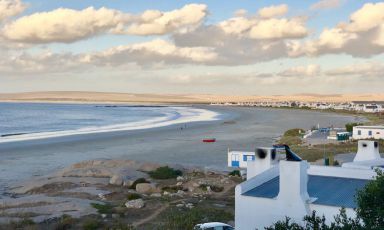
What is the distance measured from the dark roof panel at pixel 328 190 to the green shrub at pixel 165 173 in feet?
60.2

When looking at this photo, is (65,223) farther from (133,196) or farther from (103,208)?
(133,196)

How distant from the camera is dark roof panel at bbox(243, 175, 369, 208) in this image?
1576 cm

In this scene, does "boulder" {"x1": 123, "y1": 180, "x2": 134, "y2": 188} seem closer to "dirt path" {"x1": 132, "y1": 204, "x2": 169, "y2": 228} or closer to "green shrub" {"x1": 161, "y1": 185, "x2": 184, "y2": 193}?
"green shrub" {"x1": 161, "y1": 185, "x2": 184, "y2": 193}

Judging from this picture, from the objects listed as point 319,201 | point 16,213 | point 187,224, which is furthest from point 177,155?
point 319,201

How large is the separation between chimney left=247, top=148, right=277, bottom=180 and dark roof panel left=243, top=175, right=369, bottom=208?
0.58 m

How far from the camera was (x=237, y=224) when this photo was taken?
16.6 meters

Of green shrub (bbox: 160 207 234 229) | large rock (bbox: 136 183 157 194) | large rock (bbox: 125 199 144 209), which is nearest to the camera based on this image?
green shrub (bbox: 160 207 234 229)

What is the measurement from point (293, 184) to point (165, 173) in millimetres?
21336

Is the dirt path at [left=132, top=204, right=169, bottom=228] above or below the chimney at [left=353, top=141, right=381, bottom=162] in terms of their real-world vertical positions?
below

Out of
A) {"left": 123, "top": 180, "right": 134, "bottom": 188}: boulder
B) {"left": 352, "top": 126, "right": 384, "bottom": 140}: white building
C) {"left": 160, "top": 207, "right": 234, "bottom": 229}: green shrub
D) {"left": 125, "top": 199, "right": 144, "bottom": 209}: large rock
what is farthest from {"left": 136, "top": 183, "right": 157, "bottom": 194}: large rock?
{"left": 352, "top": 126, "right": 384, "bottom": 140}: white building

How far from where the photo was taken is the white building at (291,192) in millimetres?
15398

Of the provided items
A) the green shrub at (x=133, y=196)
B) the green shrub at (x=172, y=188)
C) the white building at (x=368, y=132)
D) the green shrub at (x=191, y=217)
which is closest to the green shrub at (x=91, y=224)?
the green shrub at (x=191, y=217)

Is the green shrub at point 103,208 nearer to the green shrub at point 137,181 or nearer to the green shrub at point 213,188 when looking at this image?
the green shrub at point 137,181

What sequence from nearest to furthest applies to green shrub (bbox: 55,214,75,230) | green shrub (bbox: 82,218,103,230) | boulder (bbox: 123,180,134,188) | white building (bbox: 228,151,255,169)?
green shrub (bbox: 82,218,103,230) < green shrub (bbox: 55,214,75,230) < boulder (bbox: 123,180,134,188) < white building (bbox: 228,151,255,169)
